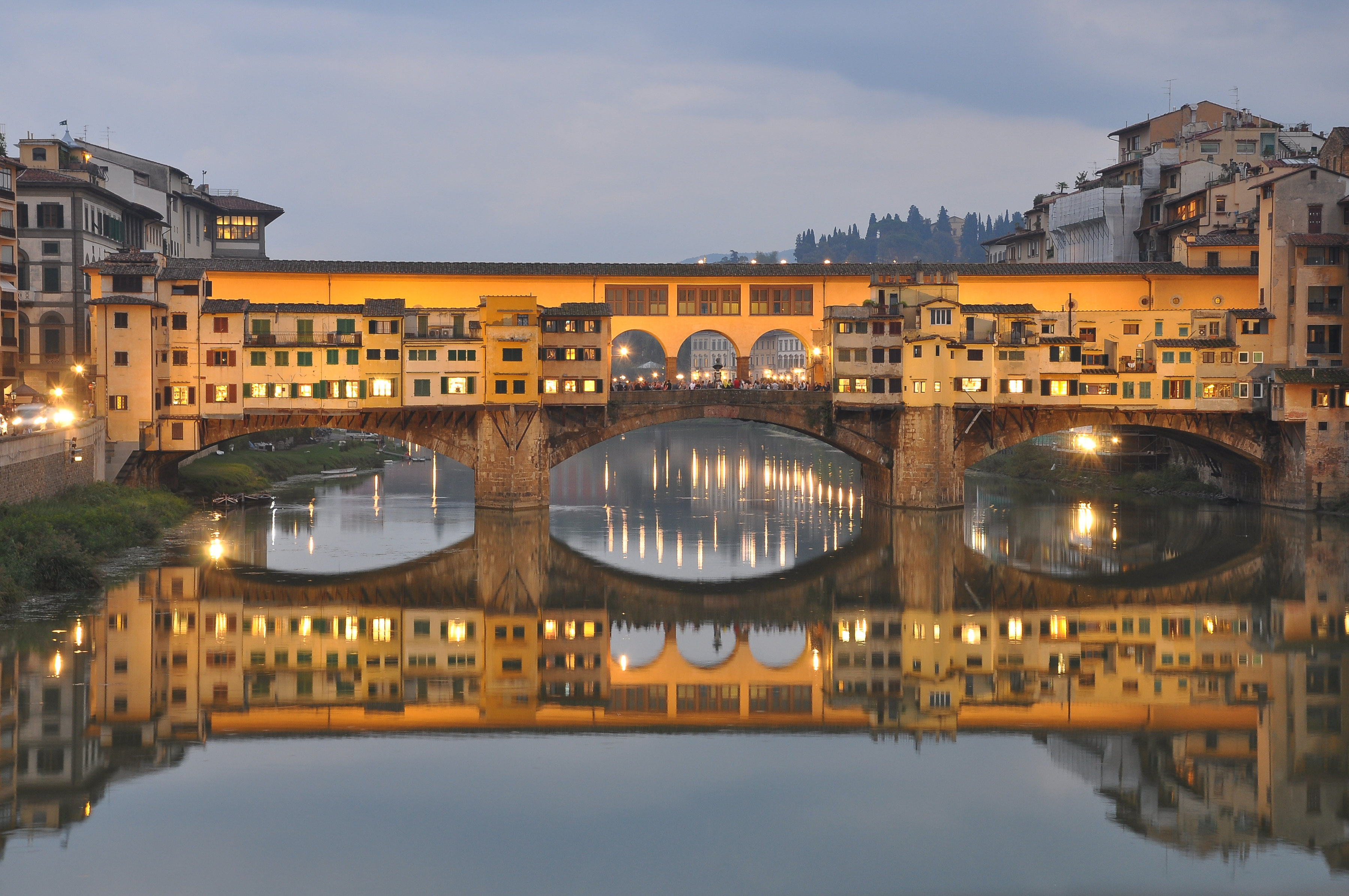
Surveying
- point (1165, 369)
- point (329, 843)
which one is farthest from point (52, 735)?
point (1165, 369)

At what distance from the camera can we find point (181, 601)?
35625 mm

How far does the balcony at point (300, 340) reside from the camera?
172 ft

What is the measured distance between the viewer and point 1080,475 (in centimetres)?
6869

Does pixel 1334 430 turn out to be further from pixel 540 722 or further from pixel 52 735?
pixel 52 735

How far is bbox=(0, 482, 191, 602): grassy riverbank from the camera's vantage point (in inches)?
1357

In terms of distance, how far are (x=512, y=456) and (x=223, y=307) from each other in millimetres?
12683

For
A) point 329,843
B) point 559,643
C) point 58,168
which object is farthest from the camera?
point 58,168

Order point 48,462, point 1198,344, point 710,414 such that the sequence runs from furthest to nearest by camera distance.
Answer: point 710,414 → point 1198,344 → point 48,462

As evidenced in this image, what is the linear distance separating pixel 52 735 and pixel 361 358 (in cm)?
3058

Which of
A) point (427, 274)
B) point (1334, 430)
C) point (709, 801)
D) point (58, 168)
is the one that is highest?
point (58, 168)

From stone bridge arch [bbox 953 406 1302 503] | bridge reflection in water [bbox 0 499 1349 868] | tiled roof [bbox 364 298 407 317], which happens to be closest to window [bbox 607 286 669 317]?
tiled roof [bbox 364 298 407 317]

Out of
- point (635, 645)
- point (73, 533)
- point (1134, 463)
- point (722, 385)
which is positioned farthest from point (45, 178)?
point (1134, 463)

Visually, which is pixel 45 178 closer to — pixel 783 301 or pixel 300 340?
pixel 300 340

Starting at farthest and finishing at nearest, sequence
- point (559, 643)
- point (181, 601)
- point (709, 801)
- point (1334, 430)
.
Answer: point (1334, 430)
point (181, 601)
point (559, 643)
point (709, 801)
